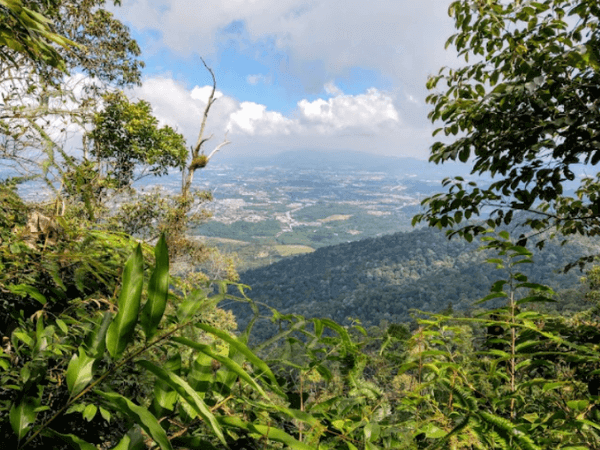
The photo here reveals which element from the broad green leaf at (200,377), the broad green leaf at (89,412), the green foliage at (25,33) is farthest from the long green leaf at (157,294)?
the green foliage at (25,33)

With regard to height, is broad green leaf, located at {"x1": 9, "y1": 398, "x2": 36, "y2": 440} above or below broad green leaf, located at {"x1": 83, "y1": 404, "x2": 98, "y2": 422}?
above

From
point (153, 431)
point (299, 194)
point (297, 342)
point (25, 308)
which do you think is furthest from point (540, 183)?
point (299, 194)

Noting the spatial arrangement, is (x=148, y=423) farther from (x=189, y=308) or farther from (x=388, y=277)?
(x=388, y=277)

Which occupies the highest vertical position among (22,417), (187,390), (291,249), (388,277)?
(187,390)

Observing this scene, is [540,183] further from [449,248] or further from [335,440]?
[449,248]

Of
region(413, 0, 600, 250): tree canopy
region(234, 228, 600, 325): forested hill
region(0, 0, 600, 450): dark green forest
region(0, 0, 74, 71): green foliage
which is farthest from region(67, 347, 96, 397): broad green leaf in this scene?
region(234, 228, 600, 325): forested hill

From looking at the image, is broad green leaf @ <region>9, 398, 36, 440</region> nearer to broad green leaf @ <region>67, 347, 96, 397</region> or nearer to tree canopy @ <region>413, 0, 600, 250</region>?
broad green leaf @ <region>67, 347, 96, 397</region>

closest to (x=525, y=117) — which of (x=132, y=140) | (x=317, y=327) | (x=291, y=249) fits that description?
(x=317, y=327)

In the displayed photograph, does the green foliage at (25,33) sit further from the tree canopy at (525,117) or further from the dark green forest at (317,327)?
the tree canopy at (525,117)
